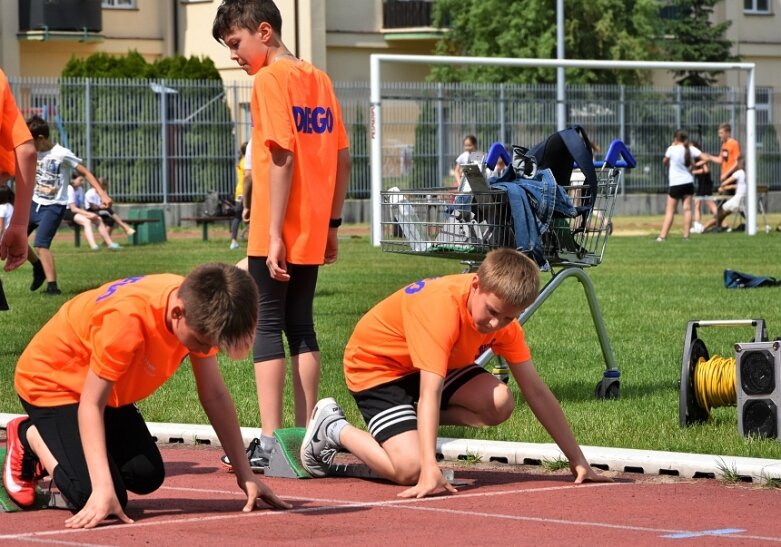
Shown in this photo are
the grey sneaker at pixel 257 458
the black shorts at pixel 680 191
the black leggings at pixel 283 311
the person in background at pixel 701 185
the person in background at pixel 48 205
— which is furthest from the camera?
the person in background at pixel 701 185

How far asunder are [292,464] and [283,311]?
32.0 inches

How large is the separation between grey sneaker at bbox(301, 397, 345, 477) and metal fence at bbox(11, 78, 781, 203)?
1009 inches

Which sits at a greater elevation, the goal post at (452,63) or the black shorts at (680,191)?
the goal post at (452,63)

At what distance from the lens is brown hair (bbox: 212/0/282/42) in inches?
307

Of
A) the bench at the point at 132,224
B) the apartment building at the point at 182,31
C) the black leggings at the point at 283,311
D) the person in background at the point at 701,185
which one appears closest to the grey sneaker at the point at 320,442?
the black leggings at the point at 283,311

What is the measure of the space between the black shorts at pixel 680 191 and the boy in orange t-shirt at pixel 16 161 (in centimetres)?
2151

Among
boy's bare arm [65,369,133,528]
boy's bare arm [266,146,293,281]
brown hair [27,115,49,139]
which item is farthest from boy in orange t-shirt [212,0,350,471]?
brown hair [27,115,49,139]

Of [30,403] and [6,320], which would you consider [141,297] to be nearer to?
[30,403]

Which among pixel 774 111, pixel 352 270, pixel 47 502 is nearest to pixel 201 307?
pixel 47 502

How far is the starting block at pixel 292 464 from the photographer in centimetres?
749

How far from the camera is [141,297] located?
6016 mm

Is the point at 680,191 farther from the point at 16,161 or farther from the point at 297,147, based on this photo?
the point at 16,161

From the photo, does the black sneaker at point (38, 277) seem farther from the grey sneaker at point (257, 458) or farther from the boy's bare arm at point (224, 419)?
the boy's bare arm at point (224, 419)

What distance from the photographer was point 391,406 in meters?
7.26
